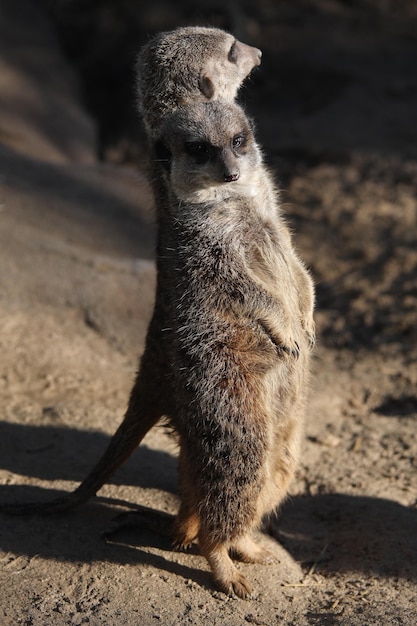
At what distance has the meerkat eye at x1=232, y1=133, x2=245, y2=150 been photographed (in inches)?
127

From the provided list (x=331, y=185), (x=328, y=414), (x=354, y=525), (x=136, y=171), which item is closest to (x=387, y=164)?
(x=331, y=185)

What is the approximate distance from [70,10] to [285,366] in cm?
923

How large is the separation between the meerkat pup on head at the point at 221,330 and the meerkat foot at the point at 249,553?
14cm

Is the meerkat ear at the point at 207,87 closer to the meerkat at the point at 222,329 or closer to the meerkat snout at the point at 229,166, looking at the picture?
the meerkat at the point at 222,329

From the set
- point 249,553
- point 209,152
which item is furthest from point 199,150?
point 249,553

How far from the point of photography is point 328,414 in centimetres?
500

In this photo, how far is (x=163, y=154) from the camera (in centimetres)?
341

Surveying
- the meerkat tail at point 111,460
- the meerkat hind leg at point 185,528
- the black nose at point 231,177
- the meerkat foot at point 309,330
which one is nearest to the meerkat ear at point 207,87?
the black nose at point 231,177

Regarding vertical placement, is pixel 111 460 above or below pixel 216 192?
below

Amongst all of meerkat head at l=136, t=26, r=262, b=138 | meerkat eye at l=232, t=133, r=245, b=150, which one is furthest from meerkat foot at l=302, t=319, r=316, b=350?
meerkat head at l=136, t=26, r=262, b=138

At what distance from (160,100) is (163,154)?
0.90 feet

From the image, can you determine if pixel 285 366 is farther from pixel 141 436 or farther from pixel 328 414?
pixel 328 414

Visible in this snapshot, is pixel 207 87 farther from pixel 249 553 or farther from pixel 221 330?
pixel 249 553

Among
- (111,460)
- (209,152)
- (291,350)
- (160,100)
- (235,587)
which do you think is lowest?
(235,587)
